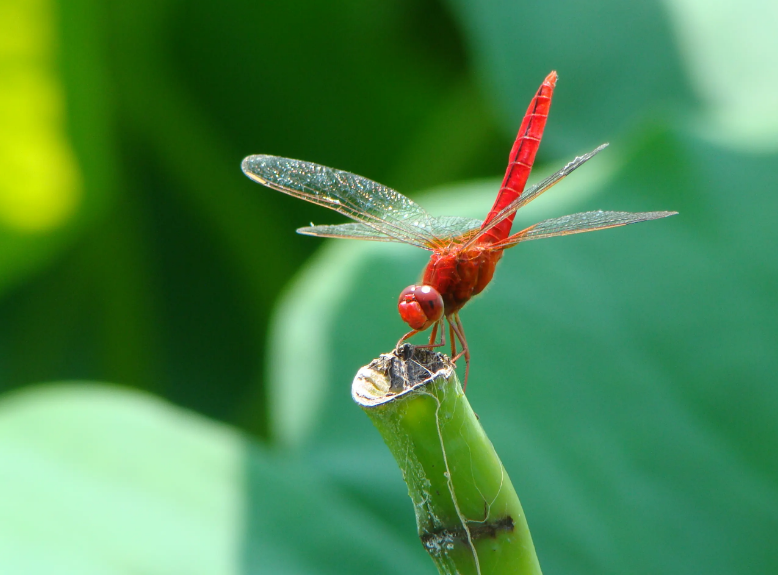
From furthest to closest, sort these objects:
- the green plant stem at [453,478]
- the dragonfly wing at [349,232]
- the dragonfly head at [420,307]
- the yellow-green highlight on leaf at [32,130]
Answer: the yellow-green highlight on leaf at [32,130] → the dragonfly wing at [349,232] → the dragonfly head at [420,307] → the green plant stem at [453,478]

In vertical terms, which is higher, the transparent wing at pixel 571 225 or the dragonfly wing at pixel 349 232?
the dragonfly wing at pixel 349 232

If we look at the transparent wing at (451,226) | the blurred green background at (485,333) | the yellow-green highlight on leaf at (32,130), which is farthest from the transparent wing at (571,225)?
the yellow-green highlight on leaf at (32,130)

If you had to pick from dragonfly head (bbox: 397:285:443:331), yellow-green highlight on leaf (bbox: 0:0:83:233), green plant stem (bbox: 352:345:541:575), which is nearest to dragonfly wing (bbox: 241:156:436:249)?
dragonfly head (bbox: 397:285:443:331)

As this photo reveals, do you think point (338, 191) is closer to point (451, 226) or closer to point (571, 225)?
point (451, 226)

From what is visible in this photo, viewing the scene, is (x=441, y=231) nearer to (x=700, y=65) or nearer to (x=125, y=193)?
(x=700, y=65)

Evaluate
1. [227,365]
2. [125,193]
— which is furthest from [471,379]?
[125,193]

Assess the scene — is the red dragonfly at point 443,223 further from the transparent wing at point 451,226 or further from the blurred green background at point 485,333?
the blurred green background at point 485,333

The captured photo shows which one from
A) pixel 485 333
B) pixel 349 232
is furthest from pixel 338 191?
pixel 485 333

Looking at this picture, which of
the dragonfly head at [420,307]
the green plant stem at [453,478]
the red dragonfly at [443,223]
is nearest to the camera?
the green plant stem at [453,478]
